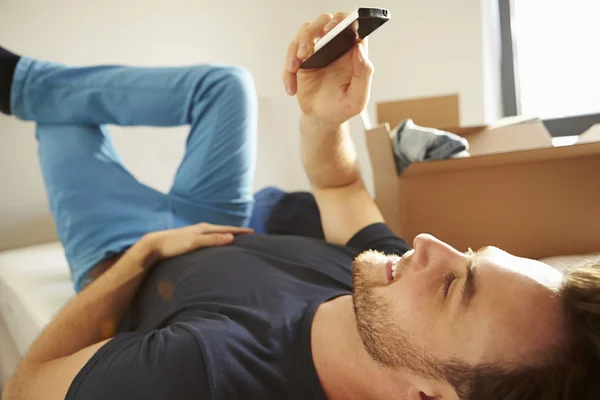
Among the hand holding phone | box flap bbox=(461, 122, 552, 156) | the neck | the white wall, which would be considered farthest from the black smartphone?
the white wall

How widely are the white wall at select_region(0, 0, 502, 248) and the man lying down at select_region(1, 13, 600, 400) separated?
47cm

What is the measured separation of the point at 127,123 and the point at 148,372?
66 cm

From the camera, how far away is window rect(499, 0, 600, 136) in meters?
1.66

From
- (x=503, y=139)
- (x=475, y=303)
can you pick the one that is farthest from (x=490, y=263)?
(x=503, y=139)

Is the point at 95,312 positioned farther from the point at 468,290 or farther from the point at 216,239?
the point at 468,290

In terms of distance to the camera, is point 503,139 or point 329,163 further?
point 503,139

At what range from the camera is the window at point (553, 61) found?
1.66 metres

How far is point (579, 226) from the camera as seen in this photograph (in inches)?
40.3

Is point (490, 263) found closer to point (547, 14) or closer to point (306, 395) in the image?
point (306, 395)

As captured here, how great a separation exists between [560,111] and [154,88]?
139 centimetres

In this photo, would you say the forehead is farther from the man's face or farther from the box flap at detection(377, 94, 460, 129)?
the box flap at detection(377, 94, 460, 129)

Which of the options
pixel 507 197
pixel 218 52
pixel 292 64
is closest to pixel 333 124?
pixel 292 64

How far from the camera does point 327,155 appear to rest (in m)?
1.03

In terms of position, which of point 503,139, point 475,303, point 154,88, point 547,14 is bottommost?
point 475,303
